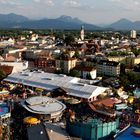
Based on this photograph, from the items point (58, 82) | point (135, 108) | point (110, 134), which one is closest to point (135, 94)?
point (135, 108)

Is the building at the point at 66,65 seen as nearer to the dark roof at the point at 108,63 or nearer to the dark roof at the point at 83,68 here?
the dark roof at the point at 83,68

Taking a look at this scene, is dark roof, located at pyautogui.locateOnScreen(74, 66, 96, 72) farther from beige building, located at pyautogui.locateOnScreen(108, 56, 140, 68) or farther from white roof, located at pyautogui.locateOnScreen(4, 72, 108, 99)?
beige building, located at pyautogui.locateOnScreen(108, 56, 140, 68)

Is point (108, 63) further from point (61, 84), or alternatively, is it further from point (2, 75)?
point (2, 75)

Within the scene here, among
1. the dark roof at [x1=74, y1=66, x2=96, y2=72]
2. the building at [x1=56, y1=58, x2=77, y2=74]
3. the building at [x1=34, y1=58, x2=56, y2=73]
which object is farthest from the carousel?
the building at [x1=34, y1=58, x2=56, y2=73]

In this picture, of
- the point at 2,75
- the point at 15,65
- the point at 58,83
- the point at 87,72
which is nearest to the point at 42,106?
the point at 58,83

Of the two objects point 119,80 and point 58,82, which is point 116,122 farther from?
point 119,80

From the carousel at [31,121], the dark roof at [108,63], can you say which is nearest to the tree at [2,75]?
the dark roof at [108,63]
